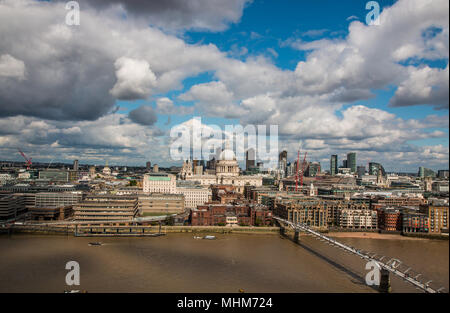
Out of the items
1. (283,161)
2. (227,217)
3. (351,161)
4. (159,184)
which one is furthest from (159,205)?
(351,161)

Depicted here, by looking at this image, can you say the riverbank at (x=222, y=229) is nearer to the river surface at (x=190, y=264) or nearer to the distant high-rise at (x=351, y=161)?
the river surface at (x=190, y=264)

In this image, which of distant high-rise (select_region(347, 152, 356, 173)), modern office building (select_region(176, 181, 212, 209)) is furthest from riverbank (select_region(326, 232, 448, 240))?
distant high-rise (select_region(347, 152, 356, 173))

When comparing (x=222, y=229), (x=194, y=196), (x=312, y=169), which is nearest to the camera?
(x=222, y=229)

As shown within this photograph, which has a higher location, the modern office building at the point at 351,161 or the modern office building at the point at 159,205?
the modern office building at the point at 351,161

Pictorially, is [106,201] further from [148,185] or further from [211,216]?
[148,185]

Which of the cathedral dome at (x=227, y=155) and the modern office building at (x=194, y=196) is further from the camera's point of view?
the cathedral dome at (x=227, y=155)

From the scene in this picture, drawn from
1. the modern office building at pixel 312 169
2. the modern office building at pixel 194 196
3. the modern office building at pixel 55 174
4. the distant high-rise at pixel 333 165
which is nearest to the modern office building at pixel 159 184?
the modern office building at pixel 194 196

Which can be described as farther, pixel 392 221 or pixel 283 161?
pixel 283 161

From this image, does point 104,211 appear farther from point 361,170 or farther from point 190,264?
point 361,170
